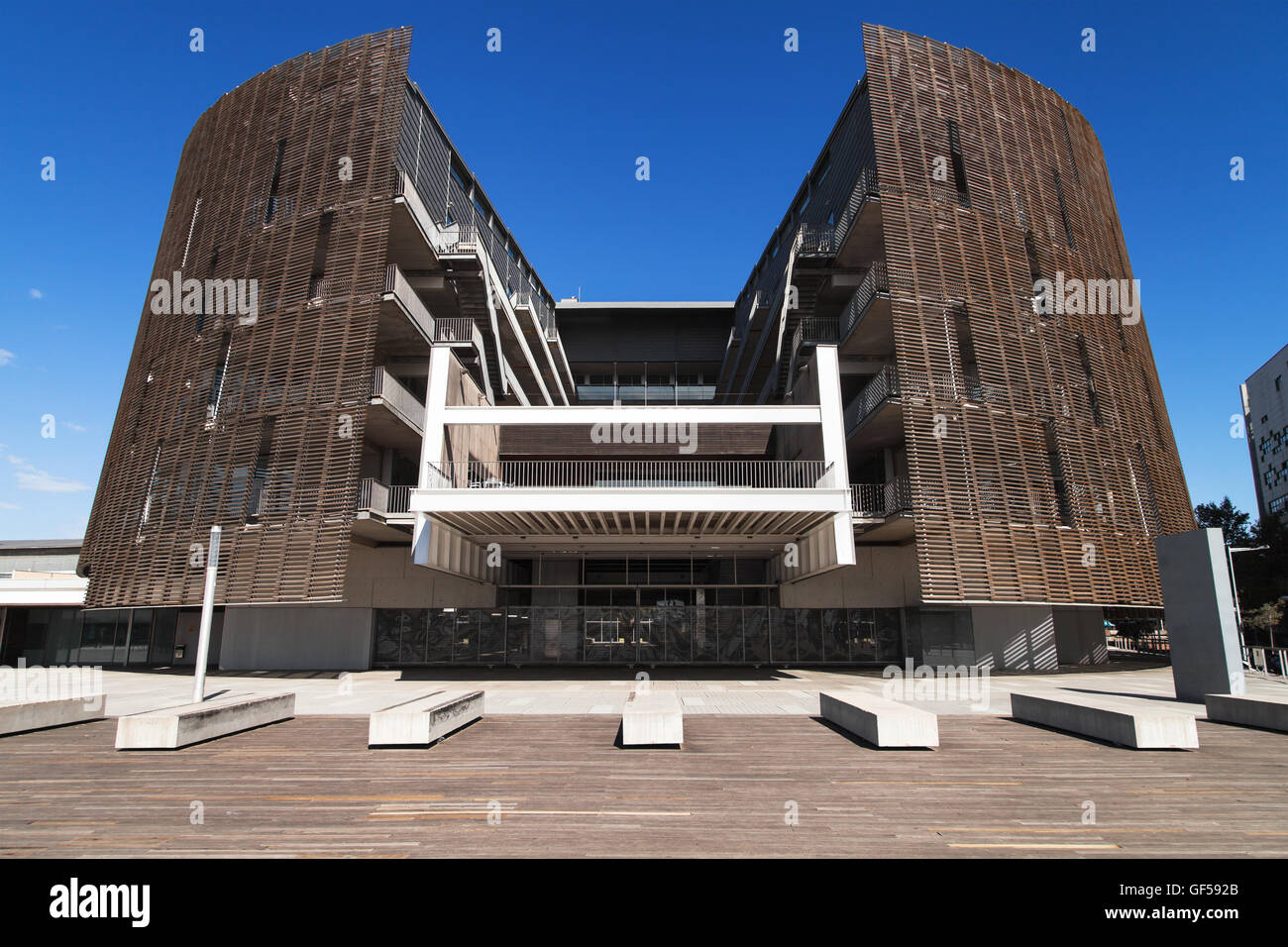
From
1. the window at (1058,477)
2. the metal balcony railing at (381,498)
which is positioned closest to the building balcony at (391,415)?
the metal balcony railing at (381,498)

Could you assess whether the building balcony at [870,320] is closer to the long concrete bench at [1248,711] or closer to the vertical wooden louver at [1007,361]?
the vertical wooden louver at [1007,361]

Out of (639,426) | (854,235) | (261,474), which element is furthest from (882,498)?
(261,474)

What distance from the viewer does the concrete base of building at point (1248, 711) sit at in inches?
377

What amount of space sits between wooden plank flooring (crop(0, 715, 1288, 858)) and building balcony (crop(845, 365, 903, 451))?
12.0m

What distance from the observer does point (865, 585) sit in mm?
23359

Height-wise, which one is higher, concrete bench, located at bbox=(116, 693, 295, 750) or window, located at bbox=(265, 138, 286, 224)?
window, located at bbox=(265, 138, 286, 224)

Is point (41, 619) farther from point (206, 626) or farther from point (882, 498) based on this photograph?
point (882, 498)

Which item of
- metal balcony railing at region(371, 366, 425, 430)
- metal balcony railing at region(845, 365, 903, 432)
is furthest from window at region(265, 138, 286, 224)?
metal balcony railing at region(845, 365, 903, 432)

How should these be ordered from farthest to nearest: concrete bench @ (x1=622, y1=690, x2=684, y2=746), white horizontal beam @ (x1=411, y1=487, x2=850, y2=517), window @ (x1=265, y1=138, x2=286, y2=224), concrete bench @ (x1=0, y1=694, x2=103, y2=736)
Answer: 1. window @ (x1=265, y1=138, x2=286, y2=224)
2. white horizontal beam @ (x1=411, y1=487, x2=850, y2=517)
3. concrete bench @ (x1=0, y1=694, x2=103, y2=736)
4. concrete bench @ (x1=622, y1=690, x2=684, y2=746)

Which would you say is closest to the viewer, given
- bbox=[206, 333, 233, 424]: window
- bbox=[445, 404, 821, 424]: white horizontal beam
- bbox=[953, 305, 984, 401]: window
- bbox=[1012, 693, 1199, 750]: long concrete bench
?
bbox=[1012, 693, 1199, 750]: long concrete bench

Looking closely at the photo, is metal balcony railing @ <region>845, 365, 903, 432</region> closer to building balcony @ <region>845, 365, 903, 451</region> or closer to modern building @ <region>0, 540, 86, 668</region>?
building balcony @ <region>845, 365, 903, 451</region>

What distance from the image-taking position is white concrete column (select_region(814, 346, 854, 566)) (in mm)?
16094

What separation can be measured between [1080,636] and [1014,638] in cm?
568
